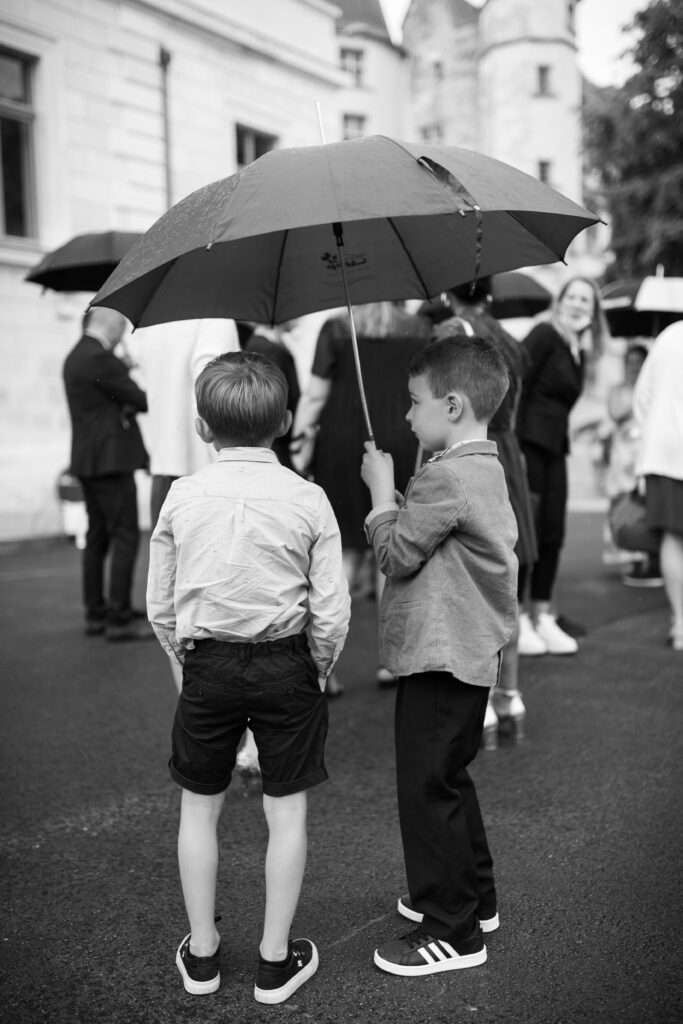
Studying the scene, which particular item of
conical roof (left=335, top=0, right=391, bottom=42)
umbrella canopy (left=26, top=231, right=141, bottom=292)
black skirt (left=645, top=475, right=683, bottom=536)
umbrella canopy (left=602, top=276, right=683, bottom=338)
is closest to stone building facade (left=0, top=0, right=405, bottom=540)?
umbrella canopy (left=26, top=231, right=141, bottom=292)

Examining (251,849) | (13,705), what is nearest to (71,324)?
(13,705)

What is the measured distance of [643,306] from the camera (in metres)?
7.03

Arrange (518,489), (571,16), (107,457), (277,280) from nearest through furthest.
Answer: (277,280) < (518,489) < (107,457) < (571,16)

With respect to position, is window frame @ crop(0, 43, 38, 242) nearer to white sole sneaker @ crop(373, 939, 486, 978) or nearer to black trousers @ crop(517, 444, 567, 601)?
black trousers @ crop(517, 444, 567, 601)

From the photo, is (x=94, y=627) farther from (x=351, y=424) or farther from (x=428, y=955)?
(x=428, y=955)

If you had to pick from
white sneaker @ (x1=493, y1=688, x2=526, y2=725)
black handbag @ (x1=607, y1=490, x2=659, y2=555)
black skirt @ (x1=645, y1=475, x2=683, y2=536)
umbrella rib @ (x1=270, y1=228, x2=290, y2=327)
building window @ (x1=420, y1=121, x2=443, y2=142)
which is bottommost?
white sneaker @ (x1=493, y1=688, x2=526, y2=725)

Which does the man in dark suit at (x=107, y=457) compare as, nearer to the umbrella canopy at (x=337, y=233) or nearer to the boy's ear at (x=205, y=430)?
the umbrella canopy at (x=337, y=233)

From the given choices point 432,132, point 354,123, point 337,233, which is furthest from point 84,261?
point 432,132

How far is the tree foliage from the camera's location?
22.6 meters

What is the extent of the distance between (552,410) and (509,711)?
195 centimetres

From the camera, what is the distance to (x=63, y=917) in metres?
2.75

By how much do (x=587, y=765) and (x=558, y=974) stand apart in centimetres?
154

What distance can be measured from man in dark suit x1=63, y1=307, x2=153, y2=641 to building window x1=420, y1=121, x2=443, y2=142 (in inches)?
1322

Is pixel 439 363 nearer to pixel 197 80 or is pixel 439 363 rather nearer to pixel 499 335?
pixel 499 335
